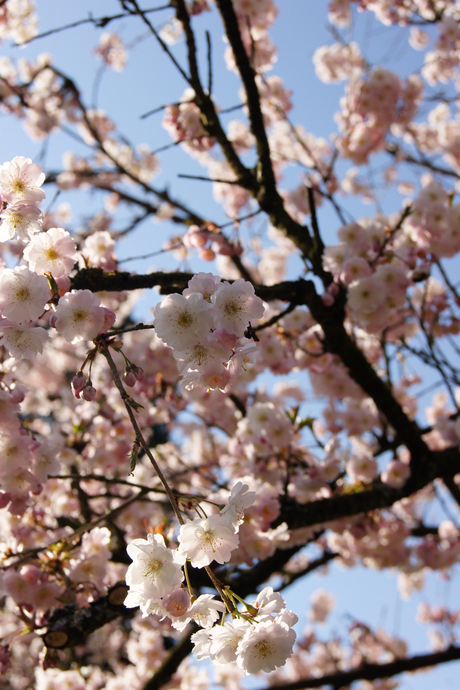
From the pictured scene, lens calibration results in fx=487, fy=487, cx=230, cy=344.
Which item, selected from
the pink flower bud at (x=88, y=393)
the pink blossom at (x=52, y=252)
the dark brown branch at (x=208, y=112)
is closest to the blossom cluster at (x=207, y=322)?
the pink flower bud at (x=88, y=393)

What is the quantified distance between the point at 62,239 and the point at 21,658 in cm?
920

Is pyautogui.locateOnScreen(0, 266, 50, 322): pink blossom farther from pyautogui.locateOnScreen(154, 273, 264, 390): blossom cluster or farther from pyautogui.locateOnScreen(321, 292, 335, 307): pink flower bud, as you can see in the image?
pyautogui.locateOnScreen(321, 292, 335, 307): pink flower bud

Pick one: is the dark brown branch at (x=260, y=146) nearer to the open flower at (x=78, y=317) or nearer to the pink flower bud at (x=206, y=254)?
the pink flower bud at (x=206, y=254)

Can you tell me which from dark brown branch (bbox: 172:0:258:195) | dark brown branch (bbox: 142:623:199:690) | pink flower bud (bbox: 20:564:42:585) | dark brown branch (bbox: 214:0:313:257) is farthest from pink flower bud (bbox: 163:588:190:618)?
dark brown branch (bbox: 142:623:199:690)

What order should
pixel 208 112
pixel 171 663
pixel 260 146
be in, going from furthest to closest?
pixel 171 663 → pixel 208 112 → pixel 260 146

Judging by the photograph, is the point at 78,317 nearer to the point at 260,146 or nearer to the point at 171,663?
the point at 260,146

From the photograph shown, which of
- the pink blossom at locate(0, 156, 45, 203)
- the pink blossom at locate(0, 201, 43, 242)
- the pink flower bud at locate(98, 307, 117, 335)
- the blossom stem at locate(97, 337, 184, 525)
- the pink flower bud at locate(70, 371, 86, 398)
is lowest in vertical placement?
the blossom stem at locate(97, 337, 184, 525)

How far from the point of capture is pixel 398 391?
18.4 feet

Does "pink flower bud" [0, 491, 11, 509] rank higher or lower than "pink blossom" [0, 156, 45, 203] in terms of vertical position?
lower

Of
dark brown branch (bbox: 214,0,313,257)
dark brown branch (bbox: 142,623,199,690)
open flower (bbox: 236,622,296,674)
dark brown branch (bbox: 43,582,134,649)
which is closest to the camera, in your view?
open flower (bbox: 236,622,296,674)

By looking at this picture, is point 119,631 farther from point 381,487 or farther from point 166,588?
point 166,588

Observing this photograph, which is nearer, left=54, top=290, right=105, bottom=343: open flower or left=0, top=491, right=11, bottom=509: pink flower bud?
left=54, top=290, right=105, bottom=343: open flower

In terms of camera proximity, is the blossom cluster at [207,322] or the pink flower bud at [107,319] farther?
the pink flower bud at [107,319]

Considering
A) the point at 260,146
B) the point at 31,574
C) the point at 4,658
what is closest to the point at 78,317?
the point at 31,574
